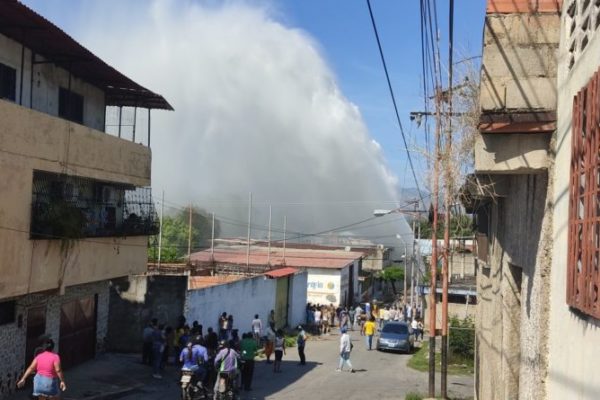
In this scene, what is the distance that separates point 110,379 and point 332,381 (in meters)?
6.24

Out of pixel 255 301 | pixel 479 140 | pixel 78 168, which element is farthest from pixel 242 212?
pixel 479 140

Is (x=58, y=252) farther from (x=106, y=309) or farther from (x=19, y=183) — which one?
(x=106, y=309)

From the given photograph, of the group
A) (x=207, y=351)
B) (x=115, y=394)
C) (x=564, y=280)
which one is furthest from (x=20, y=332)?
(x=564, y=280)

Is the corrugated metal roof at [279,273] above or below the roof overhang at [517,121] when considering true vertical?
below

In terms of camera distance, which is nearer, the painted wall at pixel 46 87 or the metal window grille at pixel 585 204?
the metal window grille at pixel 585 204

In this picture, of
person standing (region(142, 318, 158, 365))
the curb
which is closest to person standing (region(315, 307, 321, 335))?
person standing (region(142, 318, 158, 365))

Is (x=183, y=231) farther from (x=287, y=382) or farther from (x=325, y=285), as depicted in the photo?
(x=287, y=382)

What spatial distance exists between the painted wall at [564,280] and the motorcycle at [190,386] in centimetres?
967

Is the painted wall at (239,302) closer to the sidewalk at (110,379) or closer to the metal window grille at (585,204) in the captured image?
the sidewalk at (110,379)

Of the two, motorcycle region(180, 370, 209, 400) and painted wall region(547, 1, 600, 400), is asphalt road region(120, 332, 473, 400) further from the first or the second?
painted wall region(547, 1, 600, 400)

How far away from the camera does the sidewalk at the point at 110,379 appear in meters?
15.1

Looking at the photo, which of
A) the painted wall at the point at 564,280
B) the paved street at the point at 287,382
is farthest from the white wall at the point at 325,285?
the painted wall at the point at 564,280

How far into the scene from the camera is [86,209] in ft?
54.4

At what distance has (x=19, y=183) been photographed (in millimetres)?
13430
